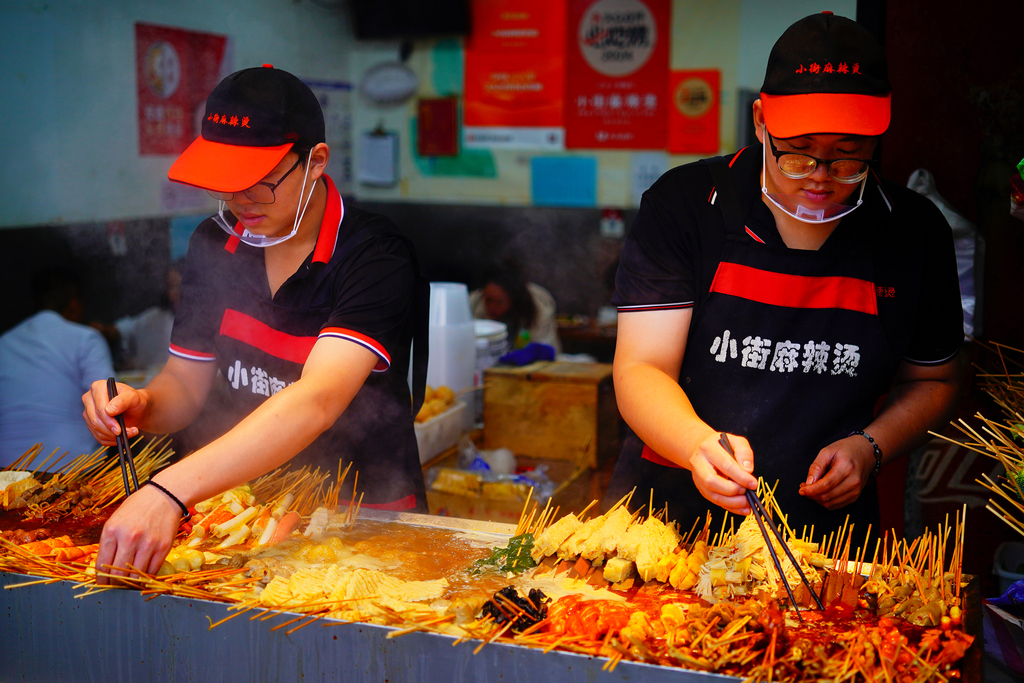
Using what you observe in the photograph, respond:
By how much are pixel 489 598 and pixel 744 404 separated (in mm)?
868

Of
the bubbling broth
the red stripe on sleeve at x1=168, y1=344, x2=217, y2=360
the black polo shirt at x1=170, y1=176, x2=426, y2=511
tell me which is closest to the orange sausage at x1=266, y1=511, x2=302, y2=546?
the bubbling broth

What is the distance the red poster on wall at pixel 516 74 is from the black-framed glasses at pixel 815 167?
15.6 ft

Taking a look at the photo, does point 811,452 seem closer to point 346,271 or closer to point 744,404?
point 744,404

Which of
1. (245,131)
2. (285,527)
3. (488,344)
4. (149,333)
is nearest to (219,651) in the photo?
(285,527)

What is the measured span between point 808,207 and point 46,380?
3.51 meters

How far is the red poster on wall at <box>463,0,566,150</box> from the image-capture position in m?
6.33

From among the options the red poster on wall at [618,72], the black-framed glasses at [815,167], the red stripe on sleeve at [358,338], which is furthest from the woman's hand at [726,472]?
the red poster on wall at [618,72]

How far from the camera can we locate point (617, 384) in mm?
2113

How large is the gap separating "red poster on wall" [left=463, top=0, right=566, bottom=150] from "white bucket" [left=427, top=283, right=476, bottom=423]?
3.11 metres

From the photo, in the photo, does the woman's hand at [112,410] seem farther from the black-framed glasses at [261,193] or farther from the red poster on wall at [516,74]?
the red poster on wall at [516,74]

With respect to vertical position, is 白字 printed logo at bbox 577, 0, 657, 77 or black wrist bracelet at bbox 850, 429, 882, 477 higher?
白字 printed logo at bbox 577, 0, 657, 77

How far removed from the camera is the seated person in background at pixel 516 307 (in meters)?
5.94

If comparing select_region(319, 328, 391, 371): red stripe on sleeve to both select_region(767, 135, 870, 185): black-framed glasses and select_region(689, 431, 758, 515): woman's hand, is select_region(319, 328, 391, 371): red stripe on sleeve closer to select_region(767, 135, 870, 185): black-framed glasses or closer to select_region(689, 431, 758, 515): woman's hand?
select_region(689, 431, 758, 515): woman's hand

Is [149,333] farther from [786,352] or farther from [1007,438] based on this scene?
[1007,438]
